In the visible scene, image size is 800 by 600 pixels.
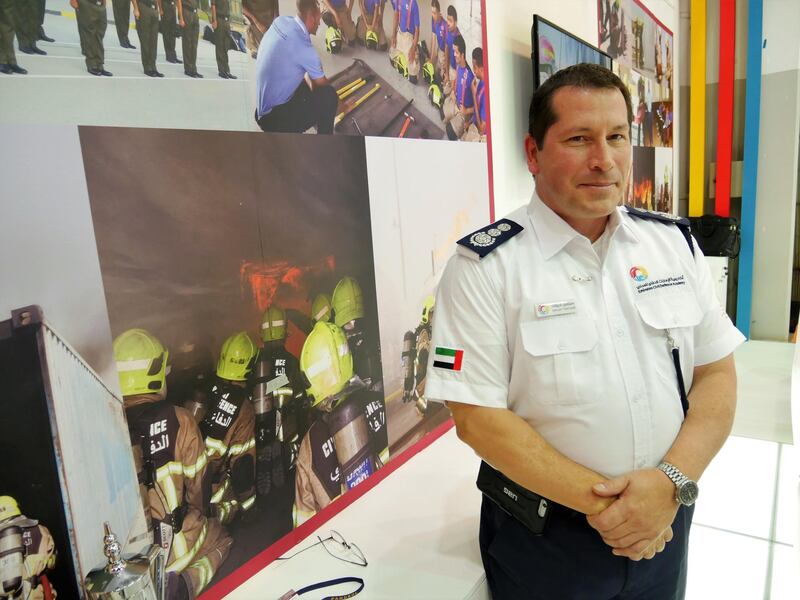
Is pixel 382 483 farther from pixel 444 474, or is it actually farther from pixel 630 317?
pixel 630 317

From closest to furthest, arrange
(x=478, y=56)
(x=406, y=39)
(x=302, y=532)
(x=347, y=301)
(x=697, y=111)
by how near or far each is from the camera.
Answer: (x=302, y=532) → (x=347, y=301) → (x=406, y=39) → (x=478, y=56) → (x=697, y=111)

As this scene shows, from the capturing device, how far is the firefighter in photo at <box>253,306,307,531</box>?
1.38 meters

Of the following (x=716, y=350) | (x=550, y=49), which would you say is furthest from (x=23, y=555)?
(x=550, y=49)

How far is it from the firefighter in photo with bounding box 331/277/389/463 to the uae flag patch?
1.71 feet

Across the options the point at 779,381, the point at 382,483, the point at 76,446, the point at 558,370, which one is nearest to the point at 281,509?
the point at 382,483

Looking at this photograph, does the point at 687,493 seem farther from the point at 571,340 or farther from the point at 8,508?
the point at 8,508

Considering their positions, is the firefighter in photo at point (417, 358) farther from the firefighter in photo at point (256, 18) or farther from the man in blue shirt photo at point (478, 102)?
the firefighter in photo at point (256, 18)

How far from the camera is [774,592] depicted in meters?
1.72

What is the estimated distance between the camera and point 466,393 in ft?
3.70

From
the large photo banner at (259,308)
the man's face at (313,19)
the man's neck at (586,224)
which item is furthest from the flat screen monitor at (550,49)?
the man's neck at (586,224)

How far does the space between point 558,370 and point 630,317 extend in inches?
8.3

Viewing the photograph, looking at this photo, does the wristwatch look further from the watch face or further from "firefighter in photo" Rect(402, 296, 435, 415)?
"firefighter in photo" Rect(402, 296, 435, 415)

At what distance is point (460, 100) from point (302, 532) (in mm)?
1589

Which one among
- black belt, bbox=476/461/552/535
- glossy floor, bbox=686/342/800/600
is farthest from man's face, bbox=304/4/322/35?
glossy floor, bbox=686/342/800/600
